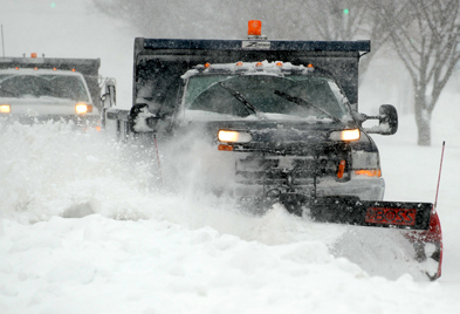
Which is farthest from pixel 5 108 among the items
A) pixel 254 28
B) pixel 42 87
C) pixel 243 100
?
pixel 243 100

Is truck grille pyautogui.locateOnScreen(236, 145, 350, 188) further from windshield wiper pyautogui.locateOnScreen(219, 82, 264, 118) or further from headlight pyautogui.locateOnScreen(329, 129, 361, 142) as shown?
windshield wiper pyautogui.locateOnScreen(219, 82, 264, 118)

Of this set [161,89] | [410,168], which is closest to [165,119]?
[161,89]

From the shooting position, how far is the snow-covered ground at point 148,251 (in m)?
3.13

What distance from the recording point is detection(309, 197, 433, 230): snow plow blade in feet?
12.2

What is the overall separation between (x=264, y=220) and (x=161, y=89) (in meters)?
2.88

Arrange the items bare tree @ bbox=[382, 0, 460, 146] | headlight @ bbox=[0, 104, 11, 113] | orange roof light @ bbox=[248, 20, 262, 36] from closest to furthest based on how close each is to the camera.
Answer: orange roof light @ bbox=[248, 20, 262, 36] < headlight @ bbox=[0, 104, 11, 113] < bare tree @ bbox=[382, 0, 460, 146]

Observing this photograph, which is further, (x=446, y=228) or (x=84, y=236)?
(x=446, y=228)

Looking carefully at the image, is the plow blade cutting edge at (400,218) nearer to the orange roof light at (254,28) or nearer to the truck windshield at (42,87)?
the orange roof light at (254,28)

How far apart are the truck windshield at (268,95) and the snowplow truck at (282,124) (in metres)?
0.01

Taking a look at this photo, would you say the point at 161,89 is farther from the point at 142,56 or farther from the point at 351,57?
the point at 351,57

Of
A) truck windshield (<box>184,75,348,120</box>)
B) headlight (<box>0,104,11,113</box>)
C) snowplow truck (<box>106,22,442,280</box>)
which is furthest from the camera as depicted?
headlight (<box>0,104,11,113</box>)

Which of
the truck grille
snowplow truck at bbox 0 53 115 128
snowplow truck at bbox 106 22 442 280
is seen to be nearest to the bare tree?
snowplow truck at bbox 0 53 115 128

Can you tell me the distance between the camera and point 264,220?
13.2 feet

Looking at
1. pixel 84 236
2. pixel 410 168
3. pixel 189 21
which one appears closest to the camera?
pixel 84 236
